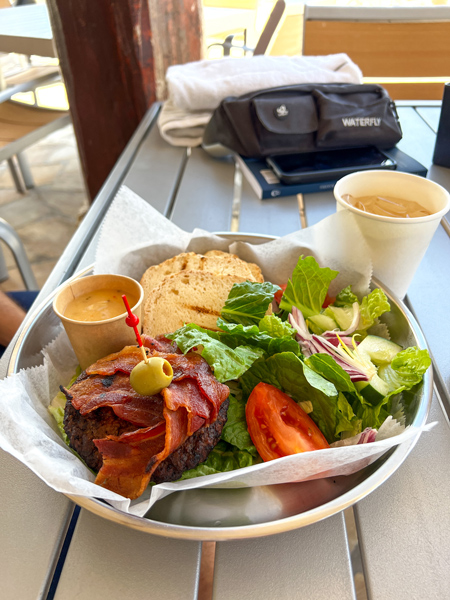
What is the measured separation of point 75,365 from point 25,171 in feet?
11.4

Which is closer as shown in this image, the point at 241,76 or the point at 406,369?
the point at 406,369

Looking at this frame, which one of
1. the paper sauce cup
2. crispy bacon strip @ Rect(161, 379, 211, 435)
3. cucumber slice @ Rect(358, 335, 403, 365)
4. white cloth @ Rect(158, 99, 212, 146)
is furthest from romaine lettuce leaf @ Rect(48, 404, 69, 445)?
white cloth @ Rect(158, 99, 212, 146)

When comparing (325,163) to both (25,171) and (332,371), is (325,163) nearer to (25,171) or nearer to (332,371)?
(332,371)

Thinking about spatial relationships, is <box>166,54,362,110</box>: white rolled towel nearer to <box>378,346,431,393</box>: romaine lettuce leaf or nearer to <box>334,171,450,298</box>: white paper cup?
<box>334,171,450,298</box>: white paper cup

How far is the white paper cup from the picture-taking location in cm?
98

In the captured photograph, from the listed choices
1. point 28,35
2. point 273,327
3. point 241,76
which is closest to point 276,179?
point 241,76

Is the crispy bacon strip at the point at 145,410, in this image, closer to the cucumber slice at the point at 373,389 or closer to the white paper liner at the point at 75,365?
the white paper liner at the point at 75,365

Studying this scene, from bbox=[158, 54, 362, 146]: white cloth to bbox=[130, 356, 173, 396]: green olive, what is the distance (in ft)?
5.24

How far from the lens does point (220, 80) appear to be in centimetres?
199

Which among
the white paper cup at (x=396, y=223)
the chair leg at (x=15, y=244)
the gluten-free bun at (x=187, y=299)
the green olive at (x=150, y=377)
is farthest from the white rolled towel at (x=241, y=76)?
the green olive at (x=150, y=377)

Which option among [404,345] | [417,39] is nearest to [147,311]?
[404,345]

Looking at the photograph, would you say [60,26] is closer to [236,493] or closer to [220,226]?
[220,226]

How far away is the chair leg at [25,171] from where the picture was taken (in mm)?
3857

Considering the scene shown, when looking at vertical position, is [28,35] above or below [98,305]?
above
